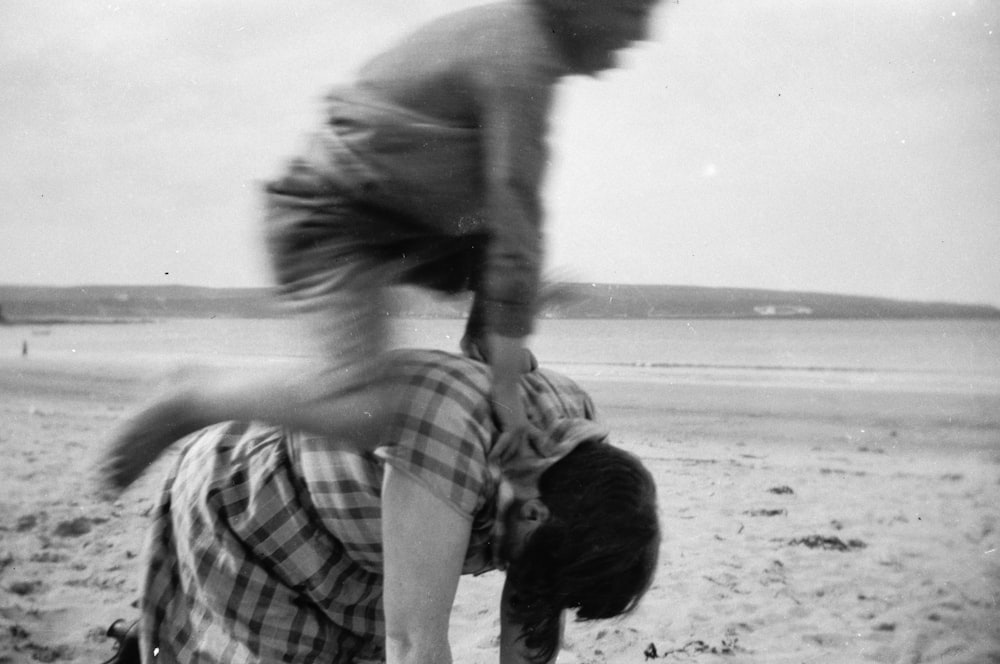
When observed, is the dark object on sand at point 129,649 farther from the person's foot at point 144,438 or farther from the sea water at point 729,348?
the sea water at point 729,348

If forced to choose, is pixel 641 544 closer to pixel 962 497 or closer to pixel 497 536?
pixel 497 536

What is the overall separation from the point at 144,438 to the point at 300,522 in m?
0.44

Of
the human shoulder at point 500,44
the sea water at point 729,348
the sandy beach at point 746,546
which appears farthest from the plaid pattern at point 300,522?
the sea water at point 729,348

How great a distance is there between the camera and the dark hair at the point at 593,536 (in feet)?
3.84

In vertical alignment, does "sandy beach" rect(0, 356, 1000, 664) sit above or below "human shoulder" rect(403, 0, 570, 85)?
below

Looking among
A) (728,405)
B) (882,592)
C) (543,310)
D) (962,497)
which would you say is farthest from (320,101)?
(728,405)

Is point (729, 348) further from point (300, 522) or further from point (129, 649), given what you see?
point (300, 522)

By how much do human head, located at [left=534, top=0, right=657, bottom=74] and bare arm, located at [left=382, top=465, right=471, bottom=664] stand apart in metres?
0.87

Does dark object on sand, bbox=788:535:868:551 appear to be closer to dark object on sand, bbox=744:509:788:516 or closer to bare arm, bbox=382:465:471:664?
dark object on sand, bbox=744:509:788:516

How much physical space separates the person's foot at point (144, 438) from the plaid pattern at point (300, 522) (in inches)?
5.4

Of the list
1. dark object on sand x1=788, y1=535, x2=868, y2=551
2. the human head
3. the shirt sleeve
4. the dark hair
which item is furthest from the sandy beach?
the human head

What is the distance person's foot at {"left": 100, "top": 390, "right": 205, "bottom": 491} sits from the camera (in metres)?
1.51

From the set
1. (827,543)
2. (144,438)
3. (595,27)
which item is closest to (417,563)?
(144,438)

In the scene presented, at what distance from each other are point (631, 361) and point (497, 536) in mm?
6995
